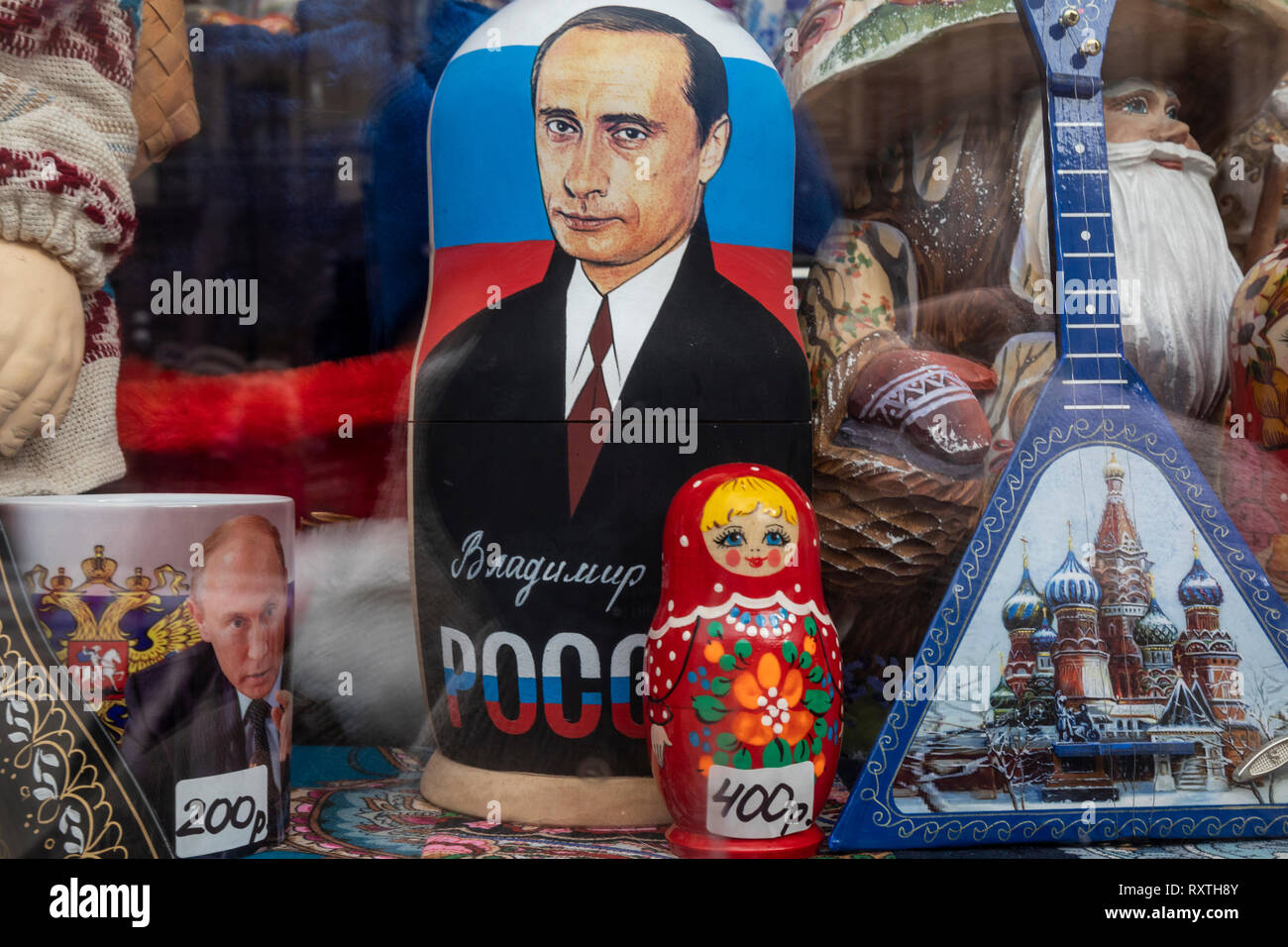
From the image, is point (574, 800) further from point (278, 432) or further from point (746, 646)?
point (278, 432)

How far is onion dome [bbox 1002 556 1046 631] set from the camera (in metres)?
1.46

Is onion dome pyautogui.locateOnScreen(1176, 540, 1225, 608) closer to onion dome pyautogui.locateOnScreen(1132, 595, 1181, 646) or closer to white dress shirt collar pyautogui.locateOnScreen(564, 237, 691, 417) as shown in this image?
onion dome pyautogui.locateOnScreen(1132, 595, 1181, 646)

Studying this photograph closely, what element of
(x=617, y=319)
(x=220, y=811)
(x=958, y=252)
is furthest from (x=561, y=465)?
(x=958, y=252)

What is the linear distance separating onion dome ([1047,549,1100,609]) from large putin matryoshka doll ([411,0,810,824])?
34 centimetres

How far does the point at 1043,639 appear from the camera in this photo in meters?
1.46

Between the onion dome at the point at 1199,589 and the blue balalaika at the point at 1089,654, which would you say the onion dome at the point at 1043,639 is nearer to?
the blue balalaika at the point at 1089,654

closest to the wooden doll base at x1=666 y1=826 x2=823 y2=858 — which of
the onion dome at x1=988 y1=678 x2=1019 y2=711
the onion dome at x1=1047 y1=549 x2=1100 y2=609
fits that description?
the onion dome at x1=988 y1=678 x2=1019 y2=711

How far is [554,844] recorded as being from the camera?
4.77 ft

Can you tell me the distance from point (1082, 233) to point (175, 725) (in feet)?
4.16

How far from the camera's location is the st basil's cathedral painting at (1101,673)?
1.44 m

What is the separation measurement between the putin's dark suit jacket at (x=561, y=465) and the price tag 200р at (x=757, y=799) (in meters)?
0.20

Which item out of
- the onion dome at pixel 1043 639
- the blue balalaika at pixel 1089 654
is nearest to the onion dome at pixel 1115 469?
the blue balalaika at pixel 1089 654
